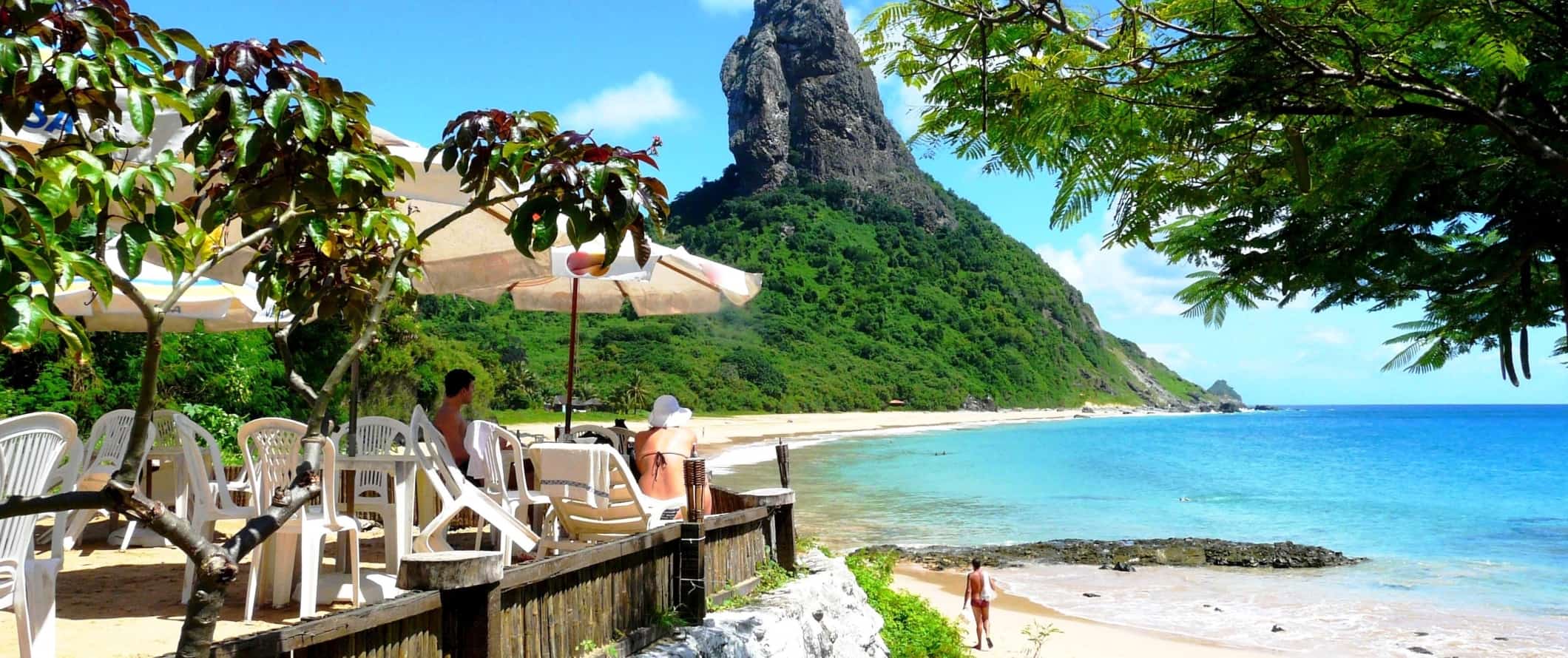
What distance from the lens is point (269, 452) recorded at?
4.61 meters

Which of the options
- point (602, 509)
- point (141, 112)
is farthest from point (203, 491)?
point (141, 112)

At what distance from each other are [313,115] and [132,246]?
425 millimetres

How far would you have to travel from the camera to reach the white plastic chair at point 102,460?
568cm

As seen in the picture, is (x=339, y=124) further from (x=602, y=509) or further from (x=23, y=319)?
(x=602, y=509)

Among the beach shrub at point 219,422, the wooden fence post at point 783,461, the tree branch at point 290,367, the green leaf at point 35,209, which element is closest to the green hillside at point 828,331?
the beach shrub at point 219,422

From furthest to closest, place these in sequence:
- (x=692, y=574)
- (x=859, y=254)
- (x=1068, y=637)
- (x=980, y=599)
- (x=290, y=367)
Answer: (x=859, y=254) < (x=1068, y=637) < (x=980, y=599) < (x=692, y=574) < (x=290, y=367)

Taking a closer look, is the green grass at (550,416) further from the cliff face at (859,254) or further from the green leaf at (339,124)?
the green leaf at (339,124)

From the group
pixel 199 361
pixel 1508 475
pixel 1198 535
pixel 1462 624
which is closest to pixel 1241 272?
pixel 199 361

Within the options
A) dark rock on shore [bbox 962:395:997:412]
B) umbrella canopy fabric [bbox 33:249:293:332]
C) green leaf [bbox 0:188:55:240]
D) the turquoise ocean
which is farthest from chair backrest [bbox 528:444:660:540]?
dark rock on shore [bbox 962:395:997:412]

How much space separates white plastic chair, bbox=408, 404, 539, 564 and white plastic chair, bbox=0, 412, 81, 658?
1.67m

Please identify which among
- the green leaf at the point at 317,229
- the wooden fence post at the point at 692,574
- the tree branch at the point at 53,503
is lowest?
the wooden fence post at the point at 692,574

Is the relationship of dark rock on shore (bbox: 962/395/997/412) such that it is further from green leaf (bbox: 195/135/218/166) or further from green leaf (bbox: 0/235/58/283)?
green leaf (bbox: 0/235/58/283)

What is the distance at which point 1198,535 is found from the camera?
71.7 ft

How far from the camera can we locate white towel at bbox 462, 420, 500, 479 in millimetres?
5684
